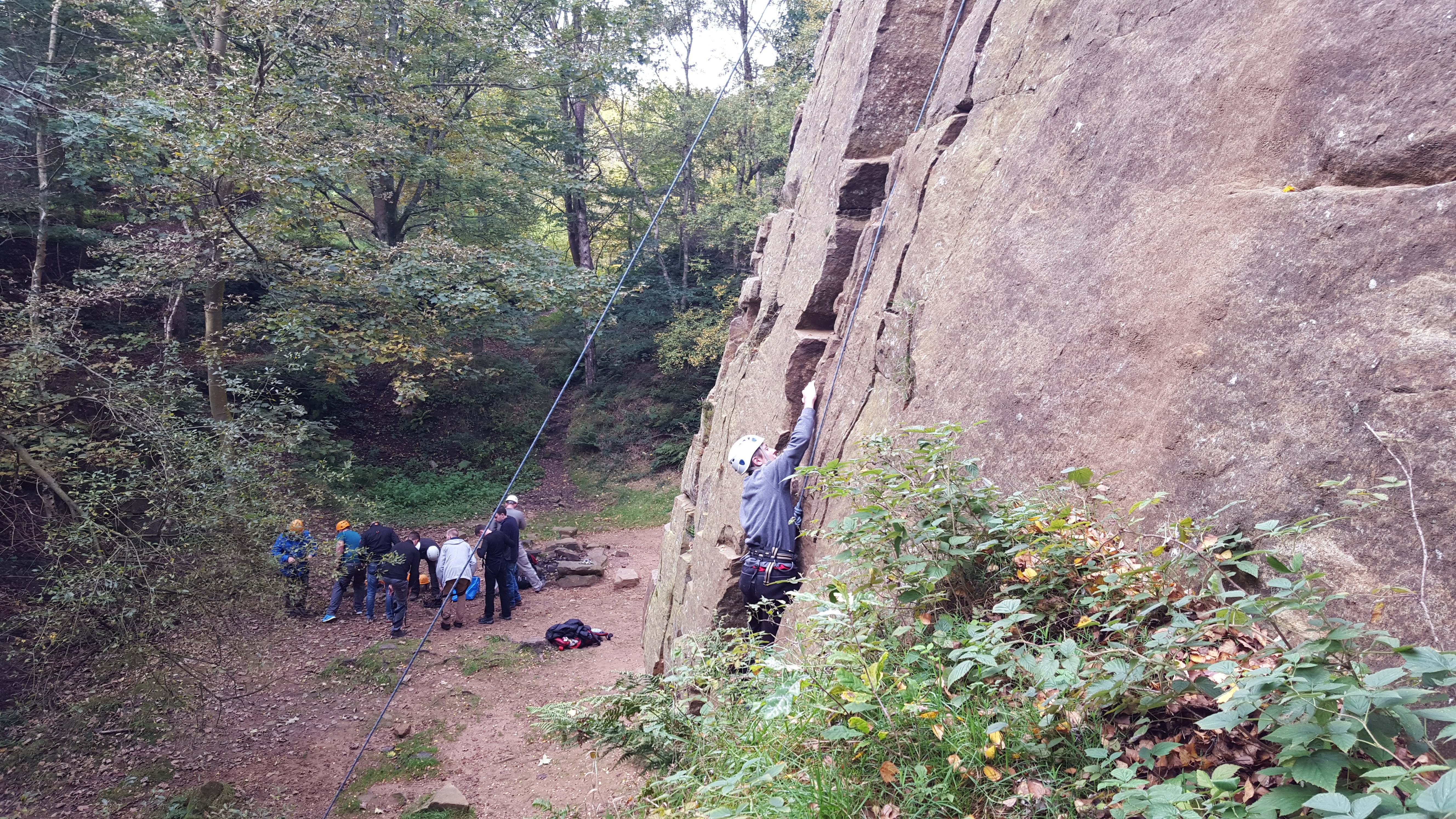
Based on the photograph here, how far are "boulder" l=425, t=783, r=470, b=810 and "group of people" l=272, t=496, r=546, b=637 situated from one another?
320 cm

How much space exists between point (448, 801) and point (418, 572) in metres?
5.54

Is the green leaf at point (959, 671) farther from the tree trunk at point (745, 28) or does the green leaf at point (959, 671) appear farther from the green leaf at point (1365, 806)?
the tree trunk at point (745, 28)

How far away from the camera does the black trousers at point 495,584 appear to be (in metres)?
11.5

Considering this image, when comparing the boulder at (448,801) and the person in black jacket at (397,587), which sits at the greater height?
the person in black jacket at (397,587)

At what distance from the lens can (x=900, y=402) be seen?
4836 millimetres

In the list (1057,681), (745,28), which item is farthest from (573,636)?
(745,28)

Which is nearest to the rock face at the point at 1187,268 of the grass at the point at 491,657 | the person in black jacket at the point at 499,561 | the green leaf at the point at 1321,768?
the green leaf at the point at 1321,768

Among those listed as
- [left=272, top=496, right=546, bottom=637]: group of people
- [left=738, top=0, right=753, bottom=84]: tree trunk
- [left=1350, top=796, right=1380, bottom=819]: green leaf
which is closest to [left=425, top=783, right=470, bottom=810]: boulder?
[left=272, top=496, right=546, bottom=637]: group of people

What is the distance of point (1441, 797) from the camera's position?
1465 millimetres

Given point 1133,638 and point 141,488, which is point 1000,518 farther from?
point 141,488

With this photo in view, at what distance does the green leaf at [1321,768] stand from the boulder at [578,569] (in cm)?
Answer: 1256

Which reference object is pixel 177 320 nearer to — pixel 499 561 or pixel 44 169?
pixel 44 169

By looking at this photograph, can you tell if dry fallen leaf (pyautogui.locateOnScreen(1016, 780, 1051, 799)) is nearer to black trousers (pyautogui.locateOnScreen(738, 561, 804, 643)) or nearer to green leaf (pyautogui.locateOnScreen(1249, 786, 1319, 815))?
green leaf (pyautogui.locateOnScreen(1249, 786, 1319, 815))

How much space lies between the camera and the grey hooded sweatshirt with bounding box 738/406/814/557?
5.32 m
